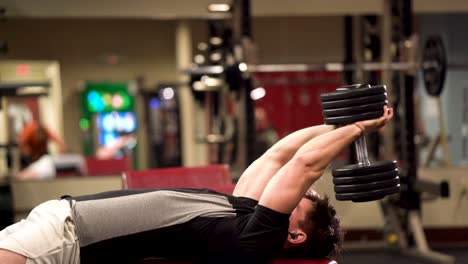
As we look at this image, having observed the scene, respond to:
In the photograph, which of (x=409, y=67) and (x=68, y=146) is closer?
(x=409, y=67)

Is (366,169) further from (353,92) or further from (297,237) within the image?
(297,237)

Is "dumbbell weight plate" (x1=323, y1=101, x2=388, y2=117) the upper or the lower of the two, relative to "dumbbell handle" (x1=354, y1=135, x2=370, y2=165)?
upper

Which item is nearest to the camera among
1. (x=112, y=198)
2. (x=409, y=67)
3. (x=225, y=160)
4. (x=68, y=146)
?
(x=112, y=198)

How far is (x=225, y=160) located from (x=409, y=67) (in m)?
2.10

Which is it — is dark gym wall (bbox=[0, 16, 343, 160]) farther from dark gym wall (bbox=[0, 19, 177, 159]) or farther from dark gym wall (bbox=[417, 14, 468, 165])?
dark gym wall (bbox=[417, 14, 468, 165])

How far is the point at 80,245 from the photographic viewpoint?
2.18 metres

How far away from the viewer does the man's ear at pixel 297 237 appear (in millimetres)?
2285

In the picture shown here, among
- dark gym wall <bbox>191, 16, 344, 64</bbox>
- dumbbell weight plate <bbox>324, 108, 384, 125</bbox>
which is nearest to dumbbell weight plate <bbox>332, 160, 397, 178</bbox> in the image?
dumbbell weight plate <bbox>324, 108, 384, 125</bbox>

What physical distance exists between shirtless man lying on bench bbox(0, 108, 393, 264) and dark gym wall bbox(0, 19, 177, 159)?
21.8 ft

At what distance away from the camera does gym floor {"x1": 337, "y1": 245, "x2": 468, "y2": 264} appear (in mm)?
5125

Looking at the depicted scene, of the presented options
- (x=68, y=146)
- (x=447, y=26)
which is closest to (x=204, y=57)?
(x=68, y=146)

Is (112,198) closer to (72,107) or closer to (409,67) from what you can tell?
(409,67)

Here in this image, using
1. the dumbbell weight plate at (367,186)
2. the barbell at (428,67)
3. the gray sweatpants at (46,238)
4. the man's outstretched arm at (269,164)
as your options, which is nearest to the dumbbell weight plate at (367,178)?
the dumbbell weight plate at (367,186)

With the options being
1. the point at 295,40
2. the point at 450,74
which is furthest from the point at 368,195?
the point at 450,74
